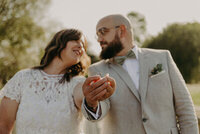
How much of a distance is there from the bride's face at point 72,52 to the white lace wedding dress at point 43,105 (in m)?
0.26

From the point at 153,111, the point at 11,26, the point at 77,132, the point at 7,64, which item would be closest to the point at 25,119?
the point at 77,132

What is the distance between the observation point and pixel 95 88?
84.2 inches

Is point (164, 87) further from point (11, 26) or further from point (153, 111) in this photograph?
point (11, 26)

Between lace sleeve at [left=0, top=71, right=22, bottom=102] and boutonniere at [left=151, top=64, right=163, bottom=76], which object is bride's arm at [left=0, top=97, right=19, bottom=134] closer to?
lace sleeve at [left=0, top=71, right=22, bottom=102]

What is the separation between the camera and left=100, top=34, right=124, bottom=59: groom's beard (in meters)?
3.05

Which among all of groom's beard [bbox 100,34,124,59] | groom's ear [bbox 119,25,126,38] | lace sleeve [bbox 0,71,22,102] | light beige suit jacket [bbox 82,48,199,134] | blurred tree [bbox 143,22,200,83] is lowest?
blurred tree [bbox 143,22,200,83]

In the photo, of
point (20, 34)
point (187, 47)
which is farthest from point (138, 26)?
point (20, 34)

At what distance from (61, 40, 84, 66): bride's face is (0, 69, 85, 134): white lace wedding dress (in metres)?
0.26

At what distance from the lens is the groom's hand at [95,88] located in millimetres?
2111

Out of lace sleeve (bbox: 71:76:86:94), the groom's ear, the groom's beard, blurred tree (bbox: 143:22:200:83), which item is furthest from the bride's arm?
blurred tree (bbox: 143:22:200:83)

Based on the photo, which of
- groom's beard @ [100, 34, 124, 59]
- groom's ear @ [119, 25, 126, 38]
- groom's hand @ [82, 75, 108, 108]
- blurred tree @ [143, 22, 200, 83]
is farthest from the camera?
blurred tree @ [143, 22, 200, 83]

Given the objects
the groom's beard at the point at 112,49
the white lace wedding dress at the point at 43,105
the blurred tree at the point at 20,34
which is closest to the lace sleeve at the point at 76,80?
the white lace wedding dress at the point at 43,105

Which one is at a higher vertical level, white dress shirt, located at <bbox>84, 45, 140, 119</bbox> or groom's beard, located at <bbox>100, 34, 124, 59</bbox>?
groom's beard, located at <bbox>100, 34, 124, 59</bbox>

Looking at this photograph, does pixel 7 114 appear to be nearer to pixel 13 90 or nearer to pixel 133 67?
pixel 13 90
